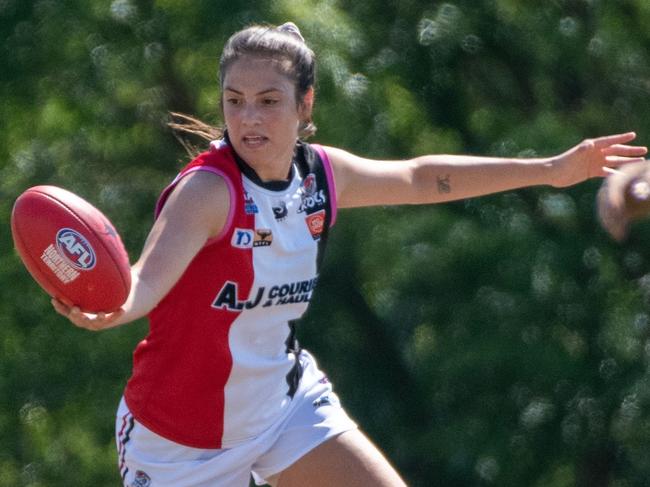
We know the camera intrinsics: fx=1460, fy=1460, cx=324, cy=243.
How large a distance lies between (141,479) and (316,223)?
2.64 feet

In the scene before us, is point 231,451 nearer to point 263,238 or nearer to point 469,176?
point 263,238

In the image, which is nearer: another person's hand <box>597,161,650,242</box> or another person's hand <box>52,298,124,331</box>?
another person's hand <box>597,161,650,242</box>

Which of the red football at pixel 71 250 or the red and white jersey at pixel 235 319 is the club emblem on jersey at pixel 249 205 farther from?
the red football at pixel 71 250

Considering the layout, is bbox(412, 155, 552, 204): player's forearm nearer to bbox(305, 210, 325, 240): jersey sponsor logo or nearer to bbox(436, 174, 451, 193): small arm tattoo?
bbox(436, 174, 451, 193): small arm tattoo

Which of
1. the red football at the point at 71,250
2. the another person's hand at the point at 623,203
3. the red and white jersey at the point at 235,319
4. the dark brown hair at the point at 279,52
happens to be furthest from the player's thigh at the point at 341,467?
the another person's hand at the point at 623,203

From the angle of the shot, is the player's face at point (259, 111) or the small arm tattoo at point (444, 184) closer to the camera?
the player's face at point (259, 111)

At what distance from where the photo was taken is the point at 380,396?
6.61 meters

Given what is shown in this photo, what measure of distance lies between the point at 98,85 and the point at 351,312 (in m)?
1.64

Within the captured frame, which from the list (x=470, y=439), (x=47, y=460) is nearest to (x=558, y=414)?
(x=470, y=439)

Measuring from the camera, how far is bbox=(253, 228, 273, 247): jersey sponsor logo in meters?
3.62

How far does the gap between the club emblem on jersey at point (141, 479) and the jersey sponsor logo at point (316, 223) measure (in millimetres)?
753

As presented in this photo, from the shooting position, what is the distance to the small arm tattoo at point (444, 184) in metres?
4.14

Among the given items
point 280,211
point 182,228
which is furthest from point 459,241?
point 182,228

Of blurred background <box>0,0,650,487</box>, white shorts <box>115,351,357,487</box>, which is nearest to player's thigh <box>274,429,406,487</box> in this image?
white shorts <box>115,351,357,487</box>
